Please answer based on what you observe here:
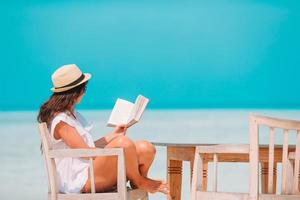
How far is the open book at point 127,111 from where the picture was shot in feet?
11.0

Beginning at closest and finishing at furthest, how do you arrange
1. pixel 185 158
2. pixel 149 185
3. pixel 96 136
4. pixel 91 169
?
pixel 91 169 → pixel 149 185 → pixel 185 158 → pixel 96 136

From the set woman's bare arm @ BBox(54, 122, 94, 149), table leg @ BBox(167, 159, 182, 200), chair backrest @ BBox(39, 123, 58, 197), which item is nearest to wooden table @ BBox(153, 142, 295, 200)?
table leg @ BBox(167, 159, 182, 200)

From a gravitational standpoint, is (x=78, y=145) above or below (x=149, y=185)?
above

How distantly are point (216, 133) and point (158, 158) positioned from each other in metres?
2.50

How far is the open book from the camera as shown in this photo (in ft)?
11.0

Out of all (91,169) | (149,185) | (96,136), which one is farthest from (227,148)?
(96,136)

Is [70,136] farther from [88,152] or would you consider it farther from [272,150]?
[272,150]

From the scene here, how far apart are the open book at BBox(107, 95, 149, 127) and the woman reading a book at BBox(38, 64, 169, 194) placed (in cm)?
11

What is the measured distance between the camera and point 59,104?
10.9 feet

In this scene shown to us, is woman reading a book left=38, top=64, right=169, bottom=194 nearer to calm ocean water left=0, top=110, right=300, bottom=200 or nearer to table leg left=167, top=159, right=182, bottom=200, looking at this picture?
table leg left=167, top=159, right=182, bottom=200

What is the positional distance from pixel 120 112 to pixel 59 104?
26 cm

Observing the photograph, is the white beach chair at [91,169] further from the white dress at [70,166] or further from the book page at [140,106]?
the book page at [140,106]

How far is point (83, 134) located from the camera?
131 inches

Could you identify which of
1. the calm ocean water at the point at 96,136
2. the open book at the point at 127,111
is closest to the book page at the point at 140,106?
the open book at the point at 127,111
